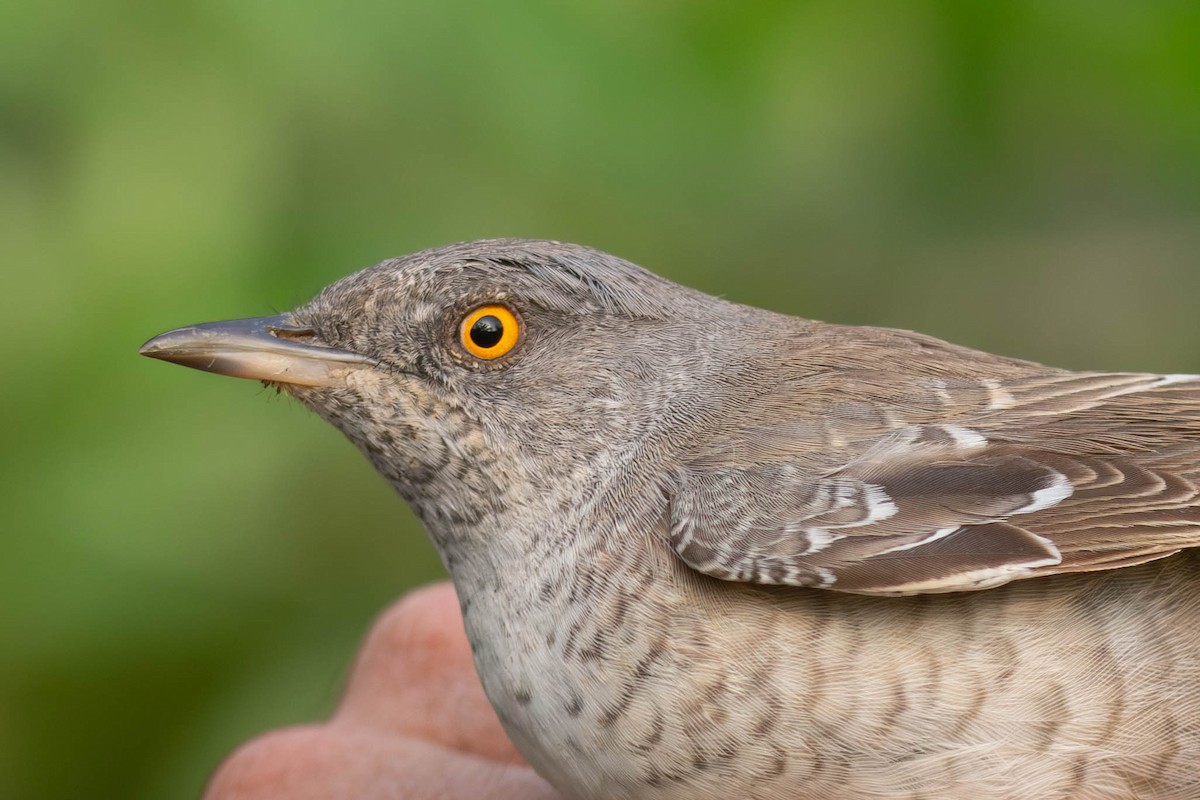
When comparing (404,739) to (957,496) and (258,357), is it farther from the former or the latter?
(957,496)

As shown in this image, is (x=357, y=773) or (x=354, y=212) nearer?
(x=357, y=773)

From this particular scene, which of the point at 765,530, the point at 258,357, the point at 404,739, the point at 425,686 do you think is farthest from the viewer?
the point at 425,686

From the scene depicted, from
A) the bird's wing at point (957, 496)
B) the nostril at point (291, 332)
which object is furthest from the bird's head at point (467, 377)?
the bird's wing at point (957, 496)

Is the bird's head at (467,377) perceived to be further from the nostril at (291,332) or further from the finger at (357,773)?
the finger at (357,773)

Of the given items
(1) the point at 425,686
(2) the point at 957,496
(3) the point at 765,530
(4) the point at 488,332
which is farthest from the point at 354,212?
(2) the point at 957,496

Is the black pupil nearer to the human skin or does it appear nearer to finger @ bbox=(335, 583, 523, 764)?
the human skin

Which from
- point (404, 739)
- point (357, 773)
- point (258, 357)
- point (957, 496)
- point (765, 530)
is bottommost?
point (357, 773)

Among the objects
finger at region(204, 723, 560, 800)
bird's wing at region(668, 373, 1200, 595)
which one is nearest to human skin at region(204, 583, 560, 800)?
finger at region(204, 723, 560, 800)

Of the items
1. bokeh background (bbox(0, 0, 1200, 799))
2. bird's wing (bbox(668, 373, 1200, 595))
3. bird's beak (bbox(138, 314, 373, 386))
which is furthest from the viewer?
bokeh background (bbox(0, 0, 1200, 799))

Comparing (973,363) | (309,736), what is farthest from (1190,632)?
(309,736)
